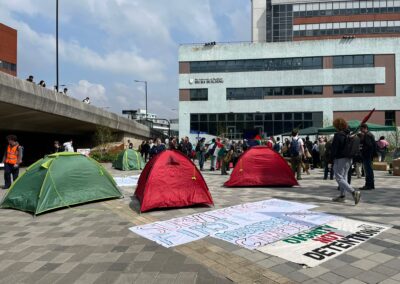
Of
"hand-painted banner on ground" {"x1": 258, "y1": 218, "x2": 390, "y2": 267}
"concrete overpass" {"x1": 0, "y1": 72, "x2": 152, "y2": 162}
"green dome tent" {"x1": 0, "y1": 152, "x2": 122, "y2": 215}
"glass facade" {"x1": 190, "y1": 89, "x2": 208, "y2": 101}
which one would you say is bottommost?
"hand-painted banner on ground" {"x1": 258, "y1": 218, "x2": 390, "y2": 267}

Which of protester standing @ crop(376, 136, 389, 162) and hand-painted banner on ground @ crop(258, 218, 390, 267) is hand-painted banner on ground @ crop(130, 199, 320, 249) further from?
protester standing @ crop(376, 136, 389, 162)

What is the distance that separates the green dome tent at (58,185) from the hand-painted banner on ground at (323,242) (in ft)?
16.9

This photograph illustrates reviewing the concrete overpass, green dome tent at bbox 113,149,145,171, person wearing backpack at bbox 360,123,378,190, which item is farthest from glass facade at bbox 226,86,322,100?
person wearing backpack at bbox 360,123,378,190

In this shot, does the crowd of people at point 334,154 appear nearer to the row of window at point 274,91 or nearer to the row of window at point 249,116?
the row of window at point 249,116

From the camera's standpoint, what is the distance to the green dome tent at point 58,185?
8.16 meters

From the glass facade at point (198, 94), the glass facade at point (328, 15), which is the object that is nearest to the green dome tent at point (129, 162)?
the glass facade at point (198, 94)

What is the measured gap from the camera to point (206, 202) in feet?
26.9

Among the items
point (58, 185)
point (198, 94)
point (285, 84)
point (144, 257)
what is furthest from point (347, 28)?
point (144, 257)

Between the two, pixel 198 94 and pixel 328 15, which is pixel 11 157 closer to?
pixel 198 94

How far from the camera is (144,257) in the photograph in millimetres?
5016

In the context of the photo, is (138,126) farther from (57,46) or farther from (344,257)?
(344,257)

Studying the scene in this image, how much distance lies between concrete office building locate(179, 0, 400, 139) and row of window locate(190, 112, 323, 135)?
0.39ft

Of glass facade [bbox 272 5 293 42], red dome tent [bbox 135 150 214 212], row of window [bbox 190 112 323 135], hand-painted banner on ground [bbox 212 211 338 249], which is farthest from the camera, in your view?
glass facade [bbox 272 5 293 42]

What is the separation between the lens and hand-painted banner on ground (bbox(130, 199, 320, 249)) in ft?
19.0
